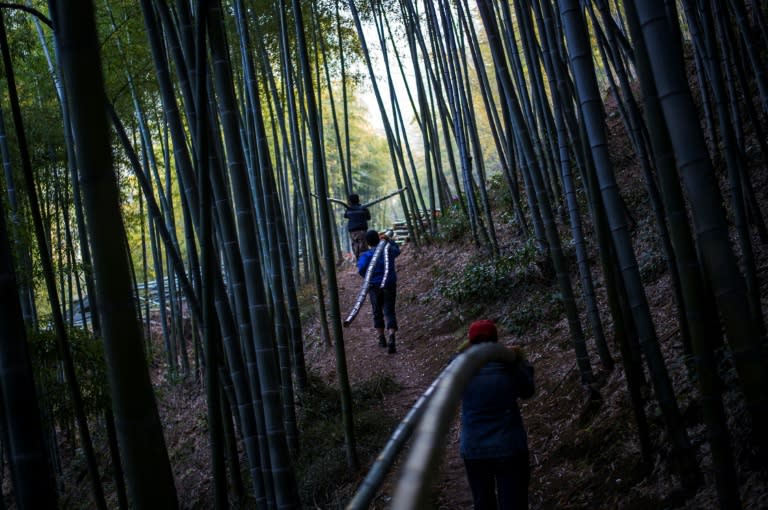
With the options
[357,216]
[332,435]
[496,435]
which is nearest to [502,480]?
[496,435]

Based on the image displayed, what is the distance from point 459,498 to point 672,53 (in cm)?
255

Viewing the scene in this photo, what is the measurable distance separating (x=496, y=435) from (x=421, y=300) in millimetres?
5575

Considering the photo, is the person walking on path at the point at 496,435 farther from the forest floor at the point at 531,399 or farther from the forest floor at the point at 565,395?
the forest floor at the point at 565,395

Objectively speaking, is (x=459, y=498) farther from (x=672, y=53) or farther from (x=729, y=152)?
(x=672, y=53)

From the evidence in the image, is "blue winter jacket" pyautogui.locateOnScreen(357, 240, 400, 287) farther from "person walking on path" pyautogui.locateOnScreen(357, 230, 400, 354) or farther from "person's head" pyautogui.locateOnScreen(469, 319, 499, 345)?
"person's head" pyautogui.locateOnScreen(469, 319, 499, 345)

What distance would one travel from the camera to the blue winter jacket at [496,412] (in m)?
2.34

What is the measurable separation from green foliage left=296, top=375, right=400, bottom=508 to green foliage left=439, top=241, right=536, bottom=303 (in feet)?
5.07

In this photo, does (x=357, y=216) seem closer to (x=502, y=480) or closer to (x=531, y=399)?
(x=531, y=399)

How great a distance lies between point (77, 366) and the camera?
17.3 feet

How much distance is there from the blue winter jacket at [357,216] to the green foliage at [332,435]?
9.87 feet

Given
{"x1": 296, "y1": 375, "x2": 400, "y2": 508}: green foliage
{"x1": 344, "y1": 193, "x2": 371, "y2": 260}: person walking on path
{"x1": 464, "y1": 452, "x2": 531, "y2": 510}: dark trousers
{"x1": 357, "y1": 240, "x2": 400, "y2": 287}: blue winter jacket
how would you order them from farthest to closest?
1. {"x1": 344, "y1": 193, "x2": 371, "y2": 260}: person walking on path
2. {"x1": 357, "y1": 240, "x2": 400, "y2": 287}: blue winter jacket
3. {"x1": 296, "y1": 375, "x2": 400, "y2": 508}: green foliage
4. {"x1": 464, "y1": 452, "x2": 531, "y2": 510}: dark trousers

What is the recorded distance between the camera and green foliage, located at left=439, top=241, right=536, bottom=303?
20.0 ft

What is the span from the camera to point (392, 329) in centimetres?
613

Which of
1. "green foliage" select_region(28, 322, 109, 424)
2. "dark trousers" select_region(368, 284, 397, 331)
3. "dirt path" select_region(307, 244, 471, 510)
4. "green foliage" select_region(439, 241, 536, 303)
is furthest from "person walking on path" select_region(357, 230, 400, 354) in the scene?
"green foliage" select_region(28, 322, 109, 424)
